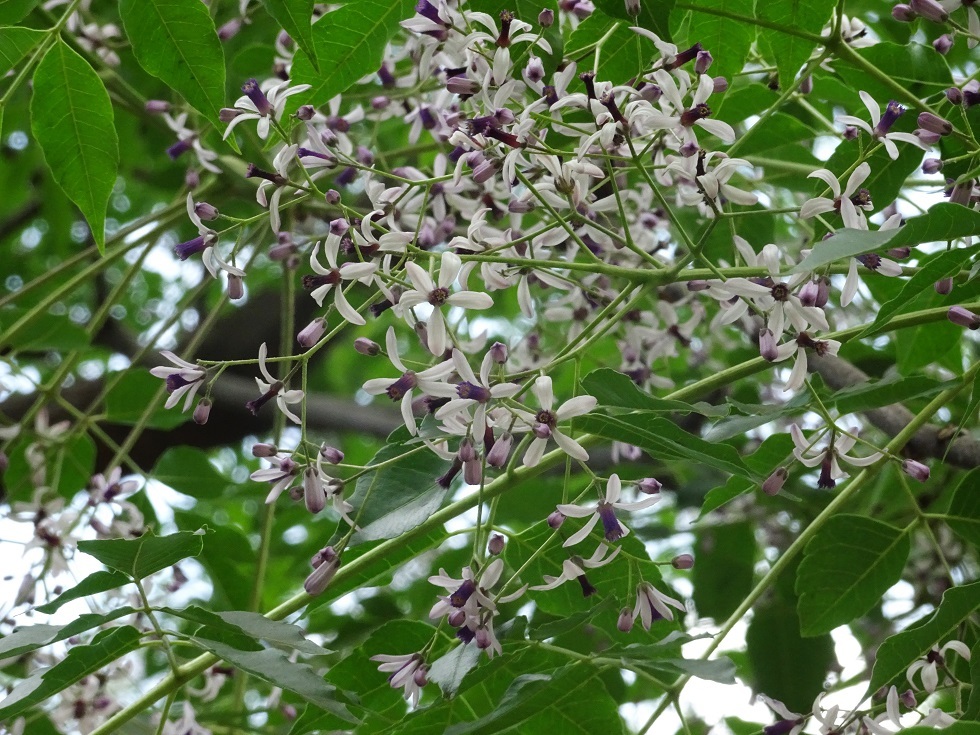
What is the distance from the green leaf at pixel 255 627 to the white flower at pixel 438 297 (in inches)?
10.8

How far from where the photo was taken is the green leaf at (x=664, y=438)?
2.73 feet

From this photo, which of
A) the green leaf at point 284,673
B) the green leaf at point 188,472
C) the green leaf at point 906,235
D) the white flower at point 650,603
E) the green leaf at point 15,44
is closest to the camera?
the green leaf at point 906,235

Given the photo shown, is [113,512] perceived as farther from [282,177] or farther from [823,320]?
[823,320]

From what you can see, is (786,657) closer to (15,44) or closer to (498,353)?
(498,353)

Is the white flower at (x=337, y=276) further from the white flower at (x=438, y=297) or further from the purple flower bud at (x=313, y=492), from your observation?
the purple flower bud at (x=313, y=492)

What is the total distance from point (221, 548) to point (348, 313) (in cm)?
81

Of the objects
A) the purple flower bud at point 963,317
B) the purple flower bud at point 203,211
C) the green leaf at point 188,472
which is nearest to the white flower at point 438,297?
Result: the purple flower bud at point 203,211

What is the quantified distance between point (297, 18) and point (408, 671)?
644 millimetres

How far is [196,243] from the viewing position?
1039mm

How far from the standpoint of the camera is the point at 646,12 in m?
0.98

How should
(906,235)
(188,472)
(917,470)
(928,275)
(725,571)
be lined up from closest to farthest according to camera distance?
(906,235)
(928,275)
(917,470)
(188,472)
(725,571)

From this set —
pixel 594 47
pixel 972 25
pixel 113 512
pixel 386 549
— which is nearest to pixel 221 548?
pixel 113 512

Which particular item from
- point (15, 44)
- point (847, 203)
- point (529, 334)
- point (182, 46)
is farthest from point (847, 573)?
point (15, 44)

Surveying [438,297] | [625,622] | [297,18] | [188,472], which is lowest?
[188,472]
